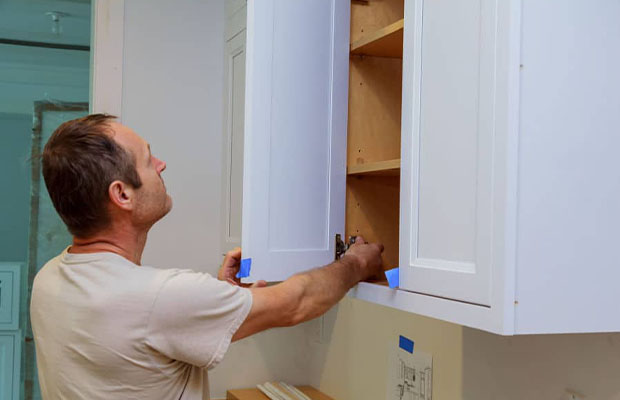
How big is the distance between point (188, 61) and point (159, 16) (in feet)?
0.68

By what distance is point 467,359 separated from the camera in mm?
1959

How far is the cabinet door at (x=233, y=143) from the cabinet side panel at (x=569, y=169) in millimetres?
1713

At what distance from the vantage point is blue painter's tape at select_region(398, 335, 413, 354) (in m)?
2.24

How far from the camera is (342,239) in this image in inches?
69.5

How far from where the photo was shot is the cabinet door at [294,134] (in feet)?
5.26

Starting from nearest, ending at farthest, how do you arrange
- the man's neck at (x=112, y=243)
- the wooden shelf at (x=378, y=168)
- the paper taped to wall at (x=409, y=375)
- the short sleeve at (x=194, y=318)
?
the short sleeve at (x=194, y=318)
the man's neck at (x=112, y=243)
the wooden shelf at (x=378, y=168)
the paper taped to wall at (x=409, y=375)

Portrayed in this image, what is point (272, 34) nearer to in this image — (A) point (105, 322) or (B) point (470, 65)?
(B) point (470, 65)

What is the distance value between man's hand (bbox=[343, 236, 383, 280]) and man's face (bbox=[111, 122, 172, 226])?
44 centimetres

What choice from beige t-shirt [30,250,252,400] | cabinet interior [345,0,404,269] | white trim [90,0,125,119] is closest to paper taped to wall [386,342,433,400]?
cabinet interior [345,0,404,269]

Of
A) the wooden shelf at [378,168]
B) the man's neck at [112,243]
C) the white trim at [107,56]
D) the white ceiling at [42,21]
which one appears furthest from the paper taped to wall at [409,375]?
the white ceiling at [42,21]

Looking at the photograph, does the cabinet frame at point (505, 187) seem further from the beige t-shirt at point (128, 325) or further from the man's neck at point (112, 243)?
the man's neck at point (112, 243)

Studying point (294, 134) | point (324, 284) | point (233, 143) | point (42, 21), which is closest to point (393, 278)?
point (324, 284)

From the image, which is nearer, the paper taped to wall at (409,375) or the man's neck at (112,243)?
the man's neck at (112,243)

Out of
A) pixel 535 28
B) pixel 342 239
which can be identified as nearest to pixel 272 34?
pixel 342 239
